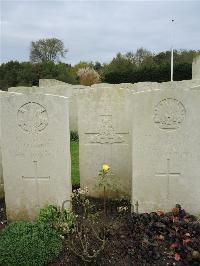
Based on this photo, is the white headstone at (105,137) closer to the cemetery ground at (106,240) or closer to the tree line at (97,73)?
the cemetery ground at (106,240)

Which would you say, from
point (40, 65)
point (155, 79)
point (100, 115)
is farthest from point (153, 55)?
point (100, 115)

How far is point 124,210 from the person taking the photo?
5.21 m

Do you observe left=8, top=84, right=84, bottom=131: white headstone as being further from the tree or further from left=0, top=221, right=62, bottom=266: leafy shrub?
the tree

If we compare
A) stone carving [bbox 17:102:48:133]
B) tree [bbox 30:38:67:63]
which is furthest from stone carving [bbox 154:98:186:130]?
tree [bbox 30:38:67:63]

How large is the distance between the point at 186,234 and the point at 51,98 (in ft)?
7.61

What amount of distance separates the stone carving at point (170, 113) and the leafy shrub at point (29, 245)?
191cm

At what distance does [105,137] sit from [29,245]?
239 centimetres

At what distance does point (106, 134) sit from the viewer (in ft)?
19.0

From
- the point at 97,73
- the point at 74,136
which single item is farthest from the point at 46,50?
the point at 74,136

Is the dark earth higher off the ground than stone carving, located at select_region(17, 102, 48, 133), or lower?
lower

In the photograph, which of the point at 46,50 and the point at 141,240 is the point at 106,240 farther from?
the point at 46,50

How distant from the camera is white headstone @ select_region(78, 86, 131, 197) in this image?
564cm

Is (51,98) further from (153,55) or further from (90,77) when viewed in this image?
(153,55)

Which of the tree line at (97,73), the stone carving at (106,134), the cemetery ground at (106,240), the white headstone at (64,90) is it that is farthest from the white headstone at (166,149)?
the tree line at (97,73)
